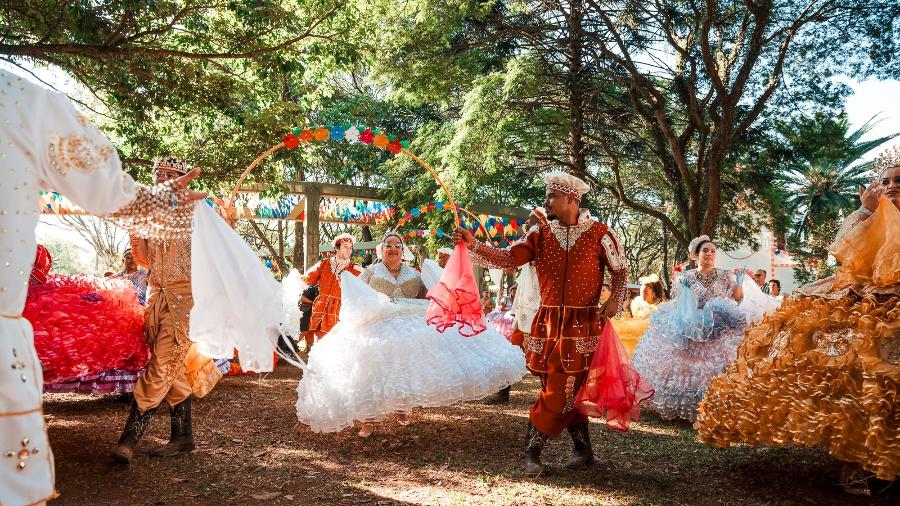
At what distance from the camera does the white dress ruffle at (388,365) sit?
18.6 feet

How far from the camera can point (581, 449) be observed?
17.1ft

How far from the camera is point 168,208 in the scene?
3172 millimetres

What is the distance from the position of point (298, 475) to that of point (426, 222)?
43.5 feet

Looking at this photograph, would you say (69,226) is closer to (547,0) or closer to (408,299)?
(547,0)

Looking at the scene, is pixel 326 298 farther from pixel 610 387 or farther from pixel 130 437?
pixel 610 387

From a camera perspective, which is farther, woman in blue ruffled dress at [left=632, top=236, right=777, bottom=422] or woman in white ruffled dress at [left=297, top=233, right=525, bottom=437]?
woman in blue ruffled dress at [left=632, top=236, right=777, bottom=422]

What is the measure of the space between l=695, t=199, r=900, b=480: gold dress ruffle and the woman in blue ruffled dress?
2287mm

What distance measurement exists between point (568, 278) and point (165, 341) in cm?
300

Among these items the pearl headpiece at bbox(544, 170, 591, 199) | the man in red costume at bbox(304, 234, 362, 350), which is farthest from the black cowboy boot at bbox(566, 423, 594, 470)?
the man in red costume at bbox(304, 234, 362, 350)

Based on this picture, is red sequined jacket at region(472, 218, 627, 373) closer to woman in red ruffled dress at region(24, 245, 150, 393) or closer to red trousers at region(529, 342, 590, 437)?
red trousers at region(529, 342, 590, 437)

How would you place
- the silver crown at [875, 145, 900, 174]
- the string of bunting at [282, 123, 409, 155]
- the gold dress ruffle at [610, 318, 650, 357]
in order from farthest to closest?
1. the gold dress ruffle at [610, 318, 650, 357]
2. the string of bunting at [282, 123, 409, 155]
3. the silver crown at [875, 145, 900, 174]

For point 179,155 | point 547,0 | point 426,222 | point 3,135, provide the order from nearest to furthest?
point 3,135, point 179,155, point 547,0, point 426,222

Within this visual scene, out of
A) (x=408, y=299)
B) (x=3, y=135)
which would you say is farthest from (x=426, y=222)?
(x=3, y=135)

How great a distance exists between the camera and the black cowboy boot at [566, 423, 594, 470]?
203 inches
